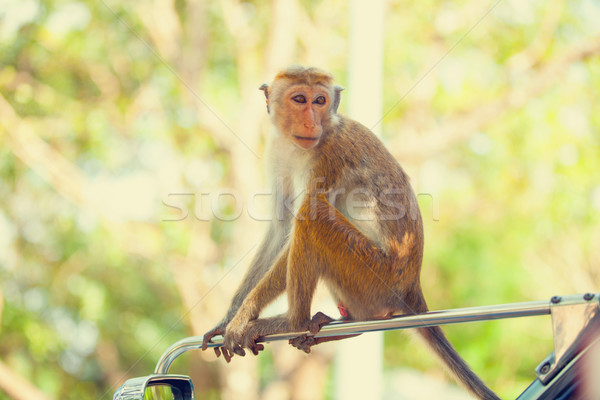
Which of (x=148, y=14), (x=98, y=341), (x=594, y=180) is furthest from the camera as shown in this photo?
(x=98, y=341)

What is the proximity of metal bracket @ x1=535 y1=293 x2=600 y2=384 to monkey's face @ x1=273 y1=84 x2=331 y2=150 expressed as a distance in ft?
6.14

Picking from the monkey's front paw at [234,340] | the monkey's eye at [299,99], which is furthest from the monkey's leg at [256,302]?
the monkey's eye at [299,99]

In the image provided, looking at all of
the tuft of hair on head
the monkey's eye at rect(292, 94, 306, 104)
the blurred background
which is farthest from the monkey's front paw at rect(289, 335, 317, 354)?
the blurred background

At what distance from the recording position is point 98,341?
11531 millimetres

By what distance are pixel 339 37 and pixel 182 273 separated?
5121mm

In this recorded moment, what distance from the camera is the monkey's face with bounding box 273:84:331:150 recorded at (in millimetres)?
3244

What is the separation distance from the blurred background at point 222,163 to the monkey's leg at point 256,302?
4478 millimetres

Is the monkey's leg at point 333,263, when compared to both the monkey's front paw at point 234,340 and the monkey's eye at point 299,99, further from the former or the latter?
the monkey's eye at point 299,99

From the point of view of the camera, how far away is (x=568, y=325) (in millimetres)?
1546

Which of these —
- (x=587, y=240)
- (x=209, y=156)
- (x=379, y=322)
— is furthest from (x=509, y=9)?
(x=379, y=322)

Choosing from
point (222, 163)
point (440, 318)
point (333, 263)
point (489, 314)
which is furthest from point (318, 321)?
point (222, 163)

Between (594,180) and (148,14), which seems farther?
(594,180)

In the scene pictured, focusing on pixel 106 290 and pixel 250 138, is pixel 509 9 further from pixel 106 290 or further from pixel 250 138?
pixel 106 290

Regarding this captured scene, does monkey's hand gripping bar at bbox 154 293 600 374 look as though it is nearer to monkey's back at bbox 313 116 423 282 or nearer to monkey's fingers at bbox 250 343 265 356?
monkey's fingers at bbox 250 343 265 356
